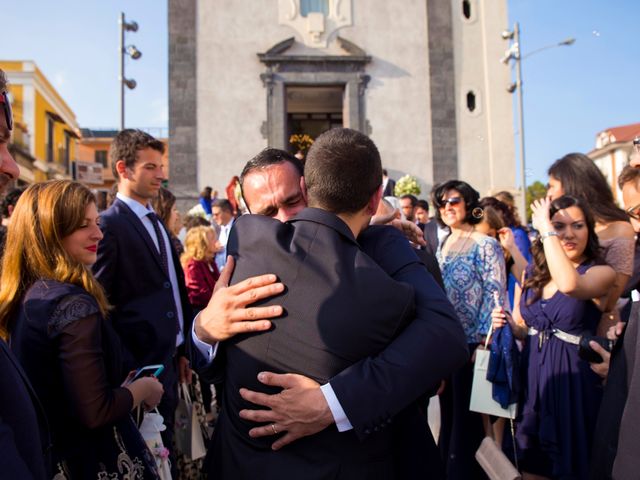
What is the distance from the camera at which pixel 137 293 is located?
3537mm

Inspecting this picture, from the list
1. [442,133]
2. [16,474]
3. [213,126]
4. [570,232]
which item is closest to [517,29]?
[442,133]

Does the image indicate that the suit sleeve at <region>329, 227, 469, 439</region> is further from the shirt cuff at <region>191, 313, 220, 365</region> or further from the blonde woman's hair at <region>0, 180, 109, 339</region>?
the blonde woman's hair at <region>0, 180, 109, 339</region>

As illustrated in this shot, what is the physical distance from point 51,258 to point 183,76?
631 inches

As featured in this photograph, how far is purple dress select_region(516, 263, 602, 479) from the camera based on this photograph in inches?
135

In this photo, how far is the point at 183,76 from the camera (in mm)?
17375

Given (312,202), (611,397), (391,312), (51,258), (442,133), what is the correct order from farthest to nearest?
(442,133) → (51,258) → (611,397) → (312,202) → (391,312)

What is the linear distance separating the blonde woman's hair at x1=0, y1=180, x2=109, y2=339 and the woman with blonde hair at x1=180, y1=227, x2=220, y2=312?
11.2 ft

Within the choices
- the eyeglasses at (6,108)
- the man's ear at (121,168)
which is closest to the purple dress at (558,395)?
the man's ear at (121,168)

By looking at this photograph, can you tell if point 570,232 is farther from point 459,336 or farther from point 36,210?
point 36,210

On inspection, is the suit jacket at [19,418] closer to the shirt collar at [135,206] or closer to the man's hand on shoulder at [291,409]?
the man's hand on shoulder at [291,409]

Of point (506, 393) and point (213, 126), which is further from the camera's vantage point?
point (213, 126)

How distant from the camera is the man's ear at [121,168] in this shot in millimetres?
3876

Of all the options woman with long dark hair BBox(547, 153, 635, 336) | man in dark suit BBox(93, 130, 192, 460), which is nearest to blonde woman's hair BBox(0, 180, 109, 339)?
man in dark suit BBox(93, 130, 192, 460)

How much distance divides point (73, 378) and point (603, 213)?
381cm
